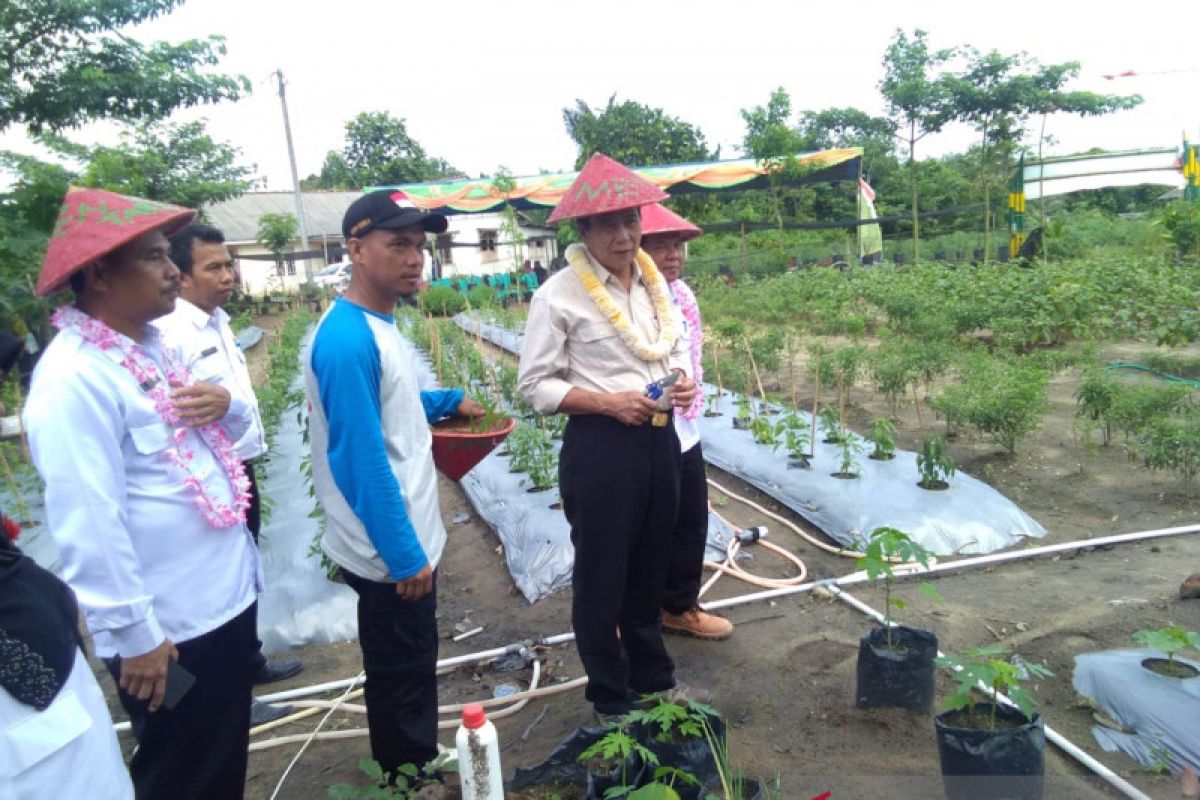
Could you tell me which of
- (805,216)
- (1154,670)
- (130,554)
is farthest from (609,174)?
(805,216)

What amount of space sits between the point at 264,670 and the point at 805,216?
27115mm

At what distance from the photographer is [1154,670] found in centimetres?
262

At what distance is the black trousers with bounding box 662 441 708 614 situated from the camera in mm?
3250

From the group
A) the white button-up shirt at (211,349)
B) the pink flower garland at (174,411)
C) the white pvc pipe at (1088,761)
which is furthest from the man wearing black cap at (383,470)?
the white pvc pipe at (1088,761)

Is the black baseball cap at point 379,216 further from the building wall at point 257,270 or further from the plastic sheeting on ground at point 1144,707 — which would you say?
the building wall at point 257,270

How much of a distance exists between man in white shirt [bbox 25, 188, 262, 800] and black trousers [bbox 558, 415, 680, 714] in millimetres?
1019

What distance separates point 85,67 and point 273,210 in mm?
26414

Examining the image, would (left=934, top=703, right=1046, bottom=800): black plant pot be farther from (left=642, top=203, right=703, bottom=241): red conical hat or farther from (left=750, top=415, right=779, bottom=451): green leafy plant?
(left=750, top=415, right=779, bottom=451): green leafy plant

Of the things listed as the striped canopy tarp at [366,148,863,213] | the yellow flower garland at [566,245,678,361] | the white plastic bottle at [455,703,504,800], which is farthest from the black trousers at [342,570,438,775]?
the striped canopy tarp at [366,148,863,213]

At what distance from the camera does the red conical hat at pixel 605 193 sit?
8.31 feet

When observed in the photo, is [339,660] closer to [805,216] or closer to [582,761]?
[582,761]

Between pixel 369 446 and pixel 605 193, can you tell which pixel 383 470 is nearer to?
pixel 369 446

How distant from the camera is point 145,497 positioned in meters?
1.74

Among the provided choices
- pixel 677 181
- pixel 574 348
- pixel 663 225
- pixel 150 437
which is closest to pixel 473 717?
pixel 150 437
